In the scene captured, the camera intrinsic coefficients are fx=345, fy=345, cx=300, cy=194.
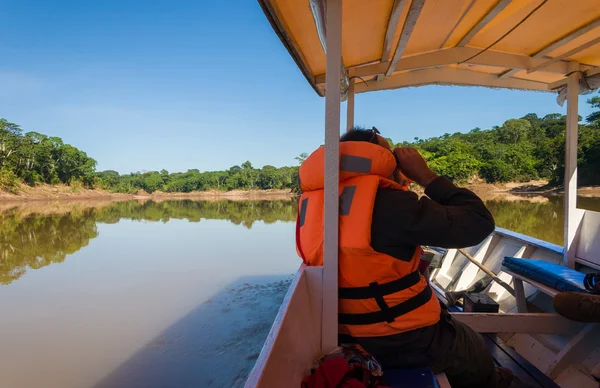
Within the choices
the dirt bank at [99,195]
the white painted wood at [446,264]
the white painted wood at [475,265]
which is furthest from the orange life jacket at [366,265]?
the dirt bank at [99,195]

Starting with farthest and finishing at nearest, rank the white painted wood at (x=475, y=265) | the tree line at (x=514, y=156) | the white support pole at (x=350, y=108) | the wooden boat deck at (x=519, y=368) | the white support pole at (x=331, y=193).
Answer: the tree line at (x=514, y=156) → the white painted wood at (x=475, y=265) → the white support pole at (x=350, y=108) → the wooden boat deck at (x=519, y=368) → the white support pole at (x=331, y=193)

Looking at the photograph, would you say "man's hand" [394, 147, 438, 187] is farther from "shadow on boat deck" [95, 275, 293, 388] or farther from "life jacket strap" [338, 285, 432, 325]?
"shadow on boat deck" [95, 275, 293, 388]

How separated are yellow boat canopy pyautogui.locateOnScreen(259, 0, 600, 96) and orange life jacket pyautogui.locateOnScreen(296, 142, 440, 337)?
68 centimetres

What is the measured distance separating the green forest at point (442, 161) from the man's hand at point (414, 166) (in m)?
32.7

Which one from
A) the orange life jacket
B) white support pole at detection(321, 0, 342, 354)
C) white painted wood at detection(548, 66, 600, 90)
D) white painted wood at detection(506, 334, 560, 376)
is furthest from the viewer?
white painted wood at detection(548, 66, 600, 90)

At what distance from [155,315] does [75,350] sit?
169cm

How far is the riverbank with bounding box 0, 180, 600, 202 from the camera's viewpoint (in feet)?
120

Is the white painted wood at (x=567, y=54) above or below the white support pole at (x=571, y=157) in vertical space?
above

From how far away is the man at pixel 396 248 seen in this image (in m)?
1.15

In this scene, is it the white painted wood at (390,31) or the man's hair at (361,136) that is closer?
the man's hair at (361,136)

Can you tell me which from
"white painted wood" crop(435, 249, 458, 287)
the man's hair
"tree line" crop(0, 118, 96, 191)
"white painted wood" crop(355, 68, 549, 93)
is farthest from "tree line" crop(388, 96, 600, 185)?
"tree line" crop(0, 118, 96, 191)

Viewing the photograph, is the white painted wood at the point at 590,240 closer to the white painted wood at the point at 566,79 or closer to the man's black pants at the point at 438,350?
the white painted wood at the point at 566,79

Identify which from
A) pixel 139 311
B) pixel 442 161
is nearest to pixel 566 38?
pixel 139 311

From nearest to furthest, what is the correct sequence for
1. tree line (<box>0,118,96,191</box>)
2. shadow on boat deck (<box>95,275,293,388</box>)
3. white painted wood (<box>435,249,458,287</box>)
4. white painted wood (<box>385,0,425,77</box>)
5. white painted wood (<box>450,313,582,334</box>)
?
1. white painted wood (<box>385,0,425,77</box>)
2. white painted wood (<box>450,313,582,334</box>)
3. white painted wood (<box>435,249,458,287</box>)
4. shadow on boat deck (<box>95,275,293,388</box>)
5. tree line (<box>0,118,96,191</box>)
